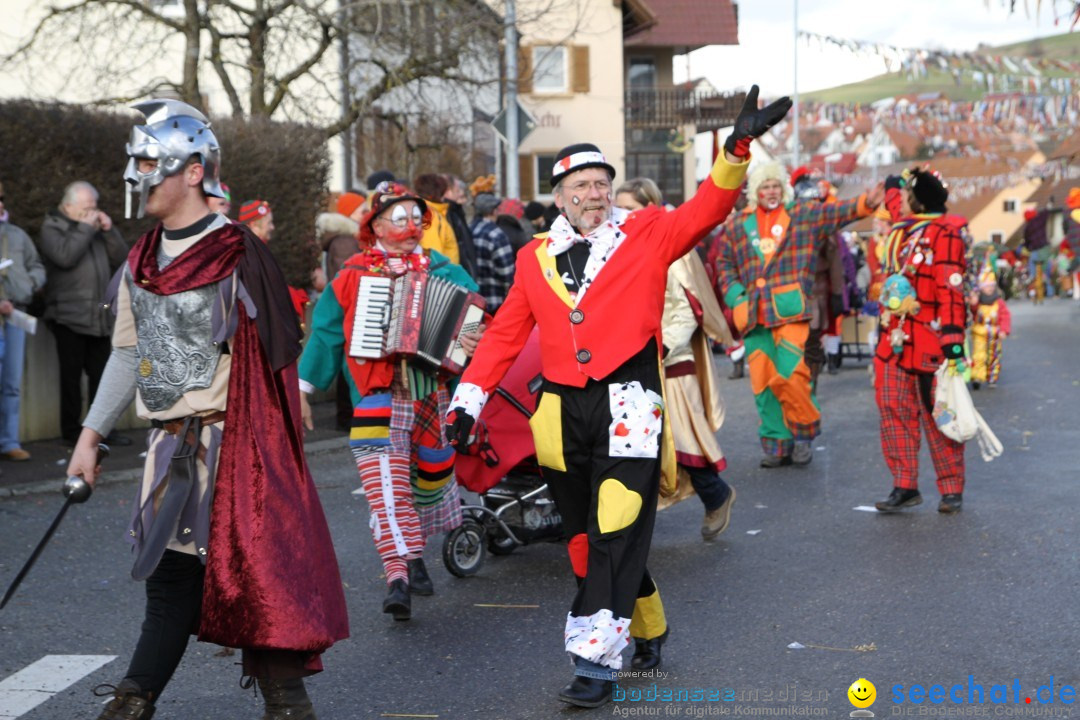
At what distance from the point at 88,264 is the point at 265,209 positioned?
2.27m

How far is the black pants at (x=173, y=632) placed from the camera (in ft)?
14.4

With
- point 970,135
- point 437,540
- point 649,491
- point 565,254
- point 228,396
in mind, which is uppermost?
point 970,135

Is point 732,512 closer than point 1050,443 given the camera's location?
Yes

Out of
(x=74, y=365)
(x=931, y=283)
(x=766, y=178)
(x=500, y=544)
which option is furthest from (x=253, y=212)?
(x=931, y=283)

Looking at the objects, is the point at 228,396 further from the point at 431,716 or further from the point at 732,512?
the point at 732,512

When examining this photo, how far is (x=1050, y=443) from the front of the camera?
11.1 metres

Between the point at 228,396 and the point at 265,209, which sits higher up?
the point at 265,209

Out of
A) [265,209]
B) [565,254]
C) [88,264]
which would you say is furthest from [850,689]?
[88,264]

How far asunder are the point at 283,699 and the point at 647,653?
1.54 m

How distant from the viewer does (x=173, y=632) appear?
4.41 m

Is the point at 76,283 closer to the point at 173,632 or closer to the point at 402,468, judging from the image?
the point at 402,468

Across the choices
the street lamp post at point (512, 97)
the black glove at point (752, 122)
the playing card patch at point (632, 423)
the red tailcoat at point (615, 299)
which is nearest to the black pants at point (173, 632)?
the playing card patch at point (632, 423)

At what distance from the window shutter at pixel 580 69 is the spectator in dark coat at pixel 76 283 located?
31252mm

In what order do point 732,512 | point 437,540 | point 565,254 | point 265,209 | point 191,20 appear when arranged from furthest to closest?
point 191,20, point 265,209, point 732,512, point 437,540, point 565,254
